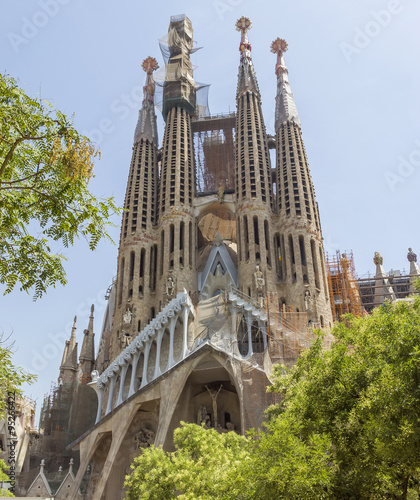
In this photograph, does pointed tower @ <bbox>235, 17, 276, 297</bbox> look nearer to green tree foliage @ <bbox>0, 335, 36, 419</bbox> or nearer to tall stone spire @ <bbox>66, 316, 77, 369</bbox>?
tall stone spire @ <bbox>66, 316, 77, 369</bbox>

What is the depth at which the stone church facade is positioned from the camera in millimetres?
31031

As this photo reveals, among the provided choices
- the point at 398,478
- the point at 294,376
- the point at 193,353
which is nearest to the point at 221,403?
the point at 193,353

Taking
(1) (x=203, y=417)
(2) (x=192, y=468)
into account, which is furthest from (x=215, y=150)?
(2) (x=192, y=468)

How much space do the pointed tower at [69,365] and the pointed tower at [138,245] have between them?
34.3 ft

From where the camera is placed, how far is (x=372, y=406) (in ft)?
33.2

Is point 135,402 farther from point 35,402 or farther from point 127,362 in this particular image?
point 35,402

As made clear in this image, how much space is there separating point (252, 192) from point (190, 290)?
851cm

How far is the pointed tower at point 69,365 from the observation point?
4706 cm

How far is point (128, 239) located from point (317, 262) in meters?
13.8

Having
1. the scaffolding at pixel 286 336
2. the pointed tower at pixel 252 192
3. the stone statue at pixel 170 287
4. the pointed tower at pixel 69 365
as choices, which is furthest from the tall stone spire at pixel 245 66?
the pointed tower at pixel 69 365

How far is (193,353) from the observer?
99.8ft

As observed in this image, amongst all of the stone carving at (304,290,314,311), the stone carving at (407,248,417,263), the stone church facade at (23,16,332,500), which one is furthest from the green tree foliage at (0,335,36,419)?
the stone carving at (407,248,417,263)

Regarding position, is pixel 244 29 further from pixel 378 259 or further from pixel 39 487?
pixel 39 487

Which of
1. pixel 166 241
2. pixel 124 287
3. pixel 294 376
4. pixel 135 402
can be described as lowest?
pixel 294 376
